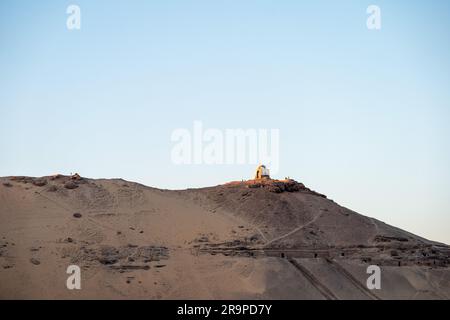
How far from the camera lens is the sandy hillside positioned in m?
48.4

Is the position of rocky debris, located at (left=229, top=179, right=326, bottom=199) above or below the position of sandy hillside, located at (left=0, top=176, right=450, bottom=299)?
above

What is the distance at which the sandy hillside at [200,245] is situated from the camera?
48406 mm

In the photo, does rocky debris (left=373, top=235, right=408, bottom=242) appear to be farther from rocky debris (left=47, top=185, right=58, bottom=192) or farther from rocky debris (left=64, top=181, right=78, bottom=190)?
rocky debris (left=47, top=185, right=58, bottom=192)

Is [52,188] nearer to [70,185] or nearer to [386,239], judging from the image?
[70,185]

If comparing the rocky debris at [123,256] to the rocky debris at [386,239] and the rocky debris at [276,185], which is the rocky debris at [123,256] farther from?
the rocky debris at [386,239]

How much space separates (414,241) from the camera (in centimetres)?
6172

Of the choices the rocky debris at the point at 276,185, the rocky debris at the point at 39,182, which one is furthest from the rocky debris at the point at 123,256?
the rocky debris at the point at 276,185

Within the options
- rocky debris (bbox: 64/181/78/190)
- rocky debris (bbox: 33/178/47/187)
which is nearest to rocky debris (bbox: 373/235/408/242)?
rocky debris (bbox: 64/181/78/190)

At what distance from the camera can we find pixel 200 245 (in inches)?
2138

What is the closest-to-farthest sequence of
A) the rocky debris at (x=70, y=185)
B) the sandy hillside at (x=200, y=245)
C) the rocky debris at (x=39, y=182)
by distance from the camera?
the sandy hillside at (x=200, y=245) < the rocky debris at (x=39, y=182) < the rocky debris at (x=70, y=185)

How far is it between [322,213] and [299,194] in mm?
3453
